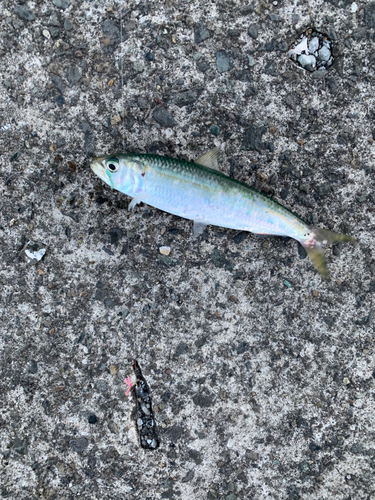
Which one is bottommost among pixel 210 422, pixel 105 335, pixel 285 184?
pixel 210 422

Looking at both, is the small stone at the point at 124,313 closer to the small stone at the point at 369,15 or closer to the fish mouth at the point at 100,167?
the fish mouth at the point at 100,167

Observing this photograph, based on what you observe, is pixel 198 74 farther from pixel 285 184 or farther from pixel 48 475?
pixel 48 475

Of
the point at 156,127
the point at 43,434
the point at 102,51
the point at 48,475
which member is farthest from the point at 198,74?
the point at 48,475

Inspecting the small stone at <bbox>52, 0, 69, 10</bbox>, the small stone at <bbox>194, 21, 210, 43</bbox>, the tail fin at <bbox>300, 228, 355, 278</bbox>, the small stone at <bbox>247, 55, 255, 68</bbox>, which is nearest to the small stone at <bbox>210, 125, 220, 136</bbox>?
the small stone at <bbox>247, 55, 255, 68</bbox>

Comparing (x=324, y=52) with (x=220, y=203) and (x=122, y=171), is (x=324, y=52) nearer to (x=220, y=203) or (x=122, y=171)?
(x=220, y=203)

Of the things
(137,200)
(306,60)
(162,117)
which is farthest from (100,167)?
(306,60)
